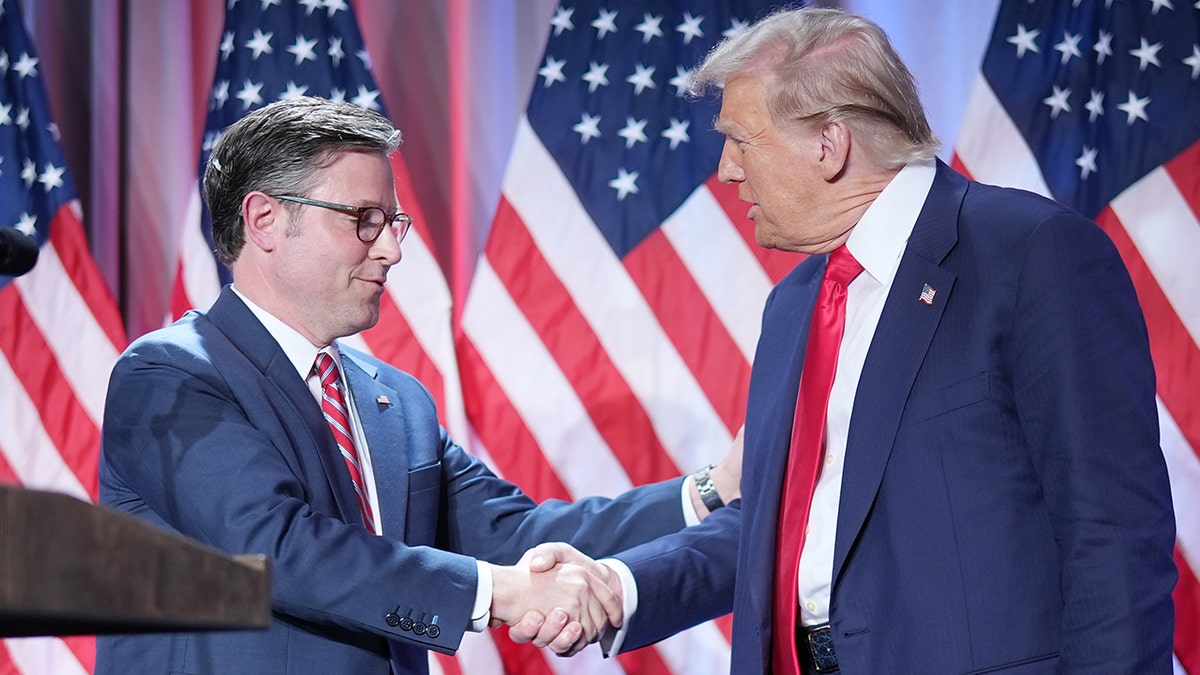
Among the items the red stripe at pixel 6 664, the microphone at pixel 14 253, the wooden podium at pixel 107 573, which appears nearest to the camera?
the wooden podium at pixel 107 573

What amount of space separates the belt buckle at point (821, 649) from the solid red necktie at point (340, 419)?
2.84ft

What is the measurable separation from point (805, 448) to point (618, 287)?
1.49 meters

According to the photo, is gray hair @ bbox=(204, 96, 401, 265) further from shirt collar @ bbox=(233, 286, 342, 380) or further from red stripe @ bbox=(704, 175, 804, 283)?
red stripe @ bbox=(704, 175, 804, 283)

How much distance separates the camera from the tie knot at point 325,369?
2.43 metres

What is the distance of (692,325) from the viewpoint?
11.0ft

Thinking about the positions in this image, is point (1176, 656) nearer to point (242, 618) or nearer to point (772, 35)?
point (772, 35)

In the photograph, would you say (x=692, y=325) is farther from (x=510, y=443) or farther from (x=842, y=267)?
(x=842, y=267)

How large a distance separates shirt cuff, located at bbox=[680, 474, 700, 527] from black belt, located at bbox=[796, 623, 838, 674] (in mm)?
809

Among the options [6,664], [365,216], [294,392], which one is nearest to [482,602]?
[294,392]

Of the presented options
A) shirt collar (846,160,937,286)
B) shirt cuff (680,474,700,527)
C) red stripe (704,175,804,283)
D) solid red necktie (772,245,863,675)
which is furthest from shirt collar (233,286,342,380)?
red stripe (704,175,804,283)

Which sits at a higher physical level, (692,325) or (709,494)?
(692,325)

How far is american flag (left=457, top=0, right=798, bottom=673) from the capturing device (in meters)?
3.34

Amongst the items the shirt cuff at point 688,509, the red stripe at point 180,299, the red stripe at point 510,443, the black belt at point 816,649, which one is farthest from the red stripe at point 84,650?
the black belt at point 816,649

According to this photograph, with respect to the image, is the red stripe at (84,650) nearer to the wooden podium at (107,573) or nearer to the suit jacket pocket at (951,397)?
the suit jacket pocket at (951,397)
